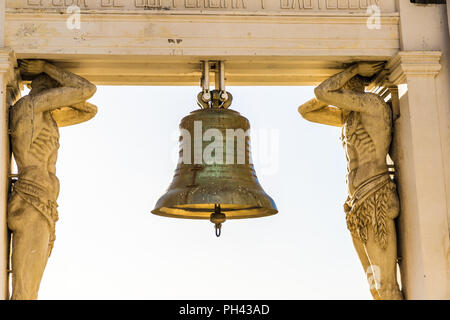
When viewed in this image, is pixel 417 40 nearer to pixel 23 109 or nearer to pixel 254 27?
pixel 254 27

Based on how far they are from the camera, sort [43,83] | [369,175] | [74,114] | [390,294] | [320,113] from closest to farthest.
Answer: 1. [390,294]
2. [369,175]
3. [43,83]
4. [74,114]
5. [320,113]

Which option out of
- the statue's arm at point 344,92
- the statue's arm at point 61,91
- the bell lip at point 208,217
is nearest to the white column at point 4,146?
the statue's arm at point 61,91

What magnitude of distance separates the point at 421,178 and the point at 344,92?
1.24 meters

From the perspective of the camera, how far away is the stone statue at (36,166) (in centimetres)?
1183

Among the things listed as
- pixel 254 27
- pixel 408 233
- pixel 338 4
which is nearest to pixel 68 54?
pixel 254 27

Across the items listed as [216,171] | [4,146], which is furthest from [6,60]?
[216,171]

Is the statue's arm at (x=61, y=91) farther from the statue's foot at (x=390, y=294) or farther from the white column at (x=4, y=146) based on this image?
the statue's foot at (x=390, y=294)

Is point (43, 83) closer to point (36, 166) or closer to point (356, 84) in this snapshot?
point (36, 166)

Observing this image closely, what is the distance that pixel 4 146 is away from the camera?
11.8m

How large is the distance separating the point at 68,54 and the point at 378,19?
3157 mm

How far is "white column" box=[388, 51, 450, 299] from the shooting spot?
1175 centimetres

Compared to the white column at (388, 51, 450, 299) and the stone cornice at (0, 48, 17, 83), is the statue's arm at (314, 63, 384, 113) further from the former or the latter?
the stone cornice at (0, 48, 17, 83)

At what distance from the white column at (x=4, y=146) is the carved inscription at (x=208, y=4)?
670 millimetres

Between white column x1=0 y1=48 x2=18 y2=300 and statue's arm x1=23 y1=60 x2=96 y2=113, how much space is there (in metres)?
0.29
